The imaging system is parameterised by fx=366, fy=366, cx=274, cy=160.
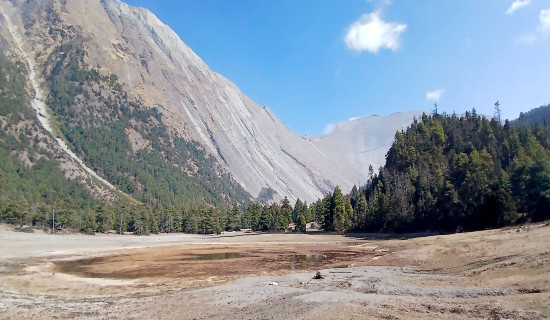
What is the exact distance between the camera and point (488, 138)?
97.2 meters

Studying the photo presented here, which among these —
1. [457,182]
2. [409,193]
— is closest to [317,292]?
[457,182]

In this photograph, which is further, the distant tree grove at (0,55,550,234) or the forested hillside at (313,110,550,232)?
the distant tree grove at (0,55,550,234)

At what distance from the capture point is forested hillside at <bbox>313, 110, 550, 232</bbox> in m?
53.9

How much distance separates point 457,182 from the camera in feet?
231

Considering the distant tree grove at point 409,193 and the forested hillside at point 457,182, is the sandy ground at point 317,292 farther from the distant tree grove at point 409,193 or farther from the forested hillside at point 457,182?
the distant tree grove at point 409,193

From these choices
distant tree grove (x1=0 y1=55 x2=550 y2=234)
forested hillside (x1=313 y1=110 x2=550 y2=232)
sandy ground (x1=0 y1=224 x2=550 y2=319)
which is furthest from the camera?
distant tree grove (x1=0 y1=55 x2=550 y2=234)

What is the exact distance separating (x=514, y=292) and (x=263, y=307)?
999 cm

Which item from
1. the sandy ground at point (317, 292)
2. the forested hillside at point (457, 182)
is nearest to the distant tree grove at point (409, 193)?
the forested hillside at point (457, 182)

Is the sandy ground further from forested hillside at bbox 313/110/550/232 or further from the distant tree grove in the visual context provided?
the distant tree grove

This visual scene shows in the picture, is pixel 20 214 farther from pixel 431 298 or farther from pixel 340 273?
pixel 431 298

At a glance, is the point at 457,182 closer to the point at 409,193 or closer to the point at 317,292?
the point at 409,193

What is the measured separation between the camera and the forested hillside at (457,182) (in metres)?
53.9

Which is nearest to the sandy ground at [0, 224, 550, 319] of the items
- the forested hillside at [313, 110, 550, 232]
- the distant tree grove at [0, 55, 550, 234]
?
the forested hillside at [313, 110, 550, 232]

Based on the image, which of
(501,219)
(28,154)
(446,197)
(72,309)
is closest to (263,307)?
(72,309)
